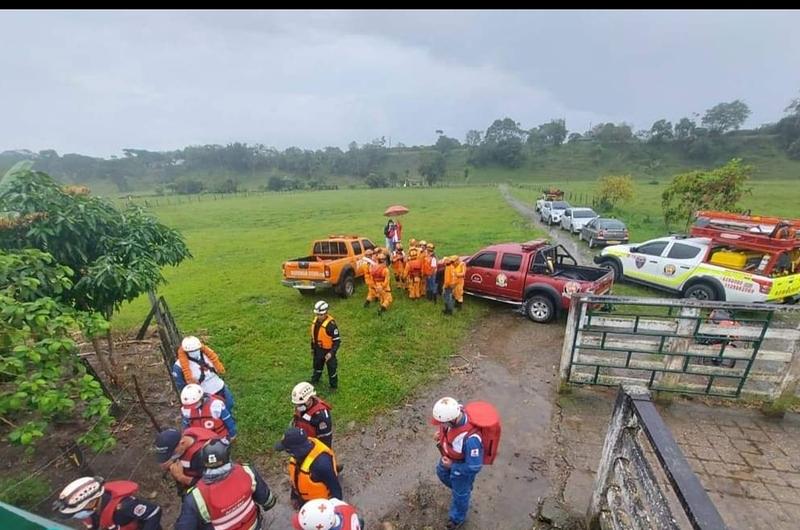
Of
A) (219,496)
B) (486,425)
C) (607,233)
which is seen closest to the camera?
(219,496)

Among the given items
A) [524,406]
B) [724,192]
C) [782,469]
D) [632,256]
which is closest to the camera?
[782,469]

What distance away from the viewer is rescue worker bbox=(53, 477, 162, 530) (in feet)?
8.57

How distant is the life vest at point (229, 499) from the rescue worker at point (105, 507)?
474 millimetres

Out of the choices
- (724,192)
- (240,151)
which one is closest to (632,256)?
(724,192)

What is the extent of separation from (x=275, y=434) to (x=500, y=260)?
596 centimetres

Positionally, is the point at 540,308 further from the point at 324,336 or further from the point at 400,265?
the point at 324,336

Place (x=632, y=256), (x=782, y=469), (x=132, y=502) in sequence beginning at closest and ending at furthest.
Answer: (x=132, y=502)
(x=782, y=469)
(x=632, y=256)

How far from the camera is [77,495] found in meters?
2.62

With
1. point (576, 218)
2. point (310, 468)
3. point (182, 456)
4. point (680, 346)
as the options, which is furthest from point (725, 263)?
point (576, 218)

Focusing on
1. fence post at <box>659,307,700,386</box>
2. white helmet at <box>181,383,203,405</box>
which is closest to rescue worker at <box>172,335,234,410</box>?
white helmet at <box>181,383,203,405</box>

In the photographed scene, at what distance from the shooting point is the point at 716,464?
4.34 meters

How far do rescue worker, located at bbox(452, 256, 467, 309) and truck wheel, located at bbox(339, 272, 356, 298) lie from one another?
290cm

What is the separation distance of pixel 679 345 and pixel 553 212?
1833 centimetres
